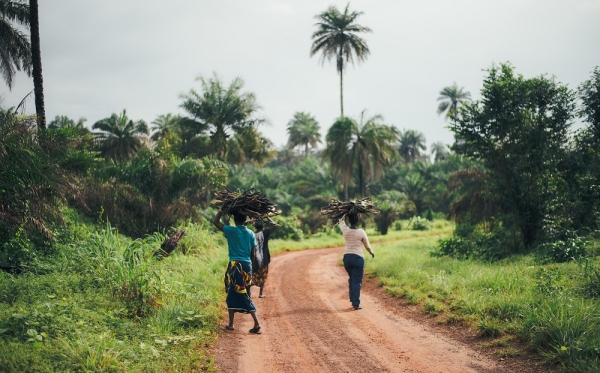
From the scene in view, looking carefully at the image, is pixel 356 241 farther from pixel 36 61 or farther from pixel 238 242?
pixel 36 61

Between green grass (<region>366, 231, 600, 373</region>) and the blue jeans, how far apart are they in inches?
45.2

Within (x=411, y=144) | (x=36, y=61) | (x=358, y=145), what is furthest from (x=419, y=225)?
(x=411, y=144)

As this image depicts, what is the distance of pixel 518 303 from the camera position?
6.55m

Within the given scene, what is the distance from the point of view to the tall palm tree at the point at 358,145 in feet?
99.9

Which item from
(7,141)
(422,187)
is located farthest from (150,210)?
(422,187)

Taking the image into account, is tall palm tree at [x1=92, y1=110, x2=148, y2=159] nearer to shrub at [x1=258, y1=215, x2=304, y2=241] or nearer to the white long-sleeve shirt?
shrub at [x1=258, y1=215, x2=304, y2=241]

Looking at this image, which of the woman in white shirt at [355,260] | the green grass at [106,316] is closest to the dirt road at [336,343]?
the woman in white shirt at [355,260]

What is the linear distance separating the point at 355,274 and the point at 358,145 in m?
22.9

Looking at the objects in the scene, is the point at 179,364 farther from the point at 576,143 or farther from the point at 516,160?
the point at 576,143

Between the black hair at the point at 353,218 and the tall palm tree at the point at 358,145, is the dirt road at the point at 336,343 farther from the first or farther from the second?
the tall palm tree at the point at 358,145

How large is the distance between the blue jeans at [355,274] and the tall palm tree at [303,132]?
50692 millimetres

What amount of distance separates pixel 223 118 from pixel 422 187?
2342 centimetres

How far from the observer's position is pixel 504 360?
17.6ft

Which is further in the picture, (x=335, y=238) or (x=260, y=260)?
(x=335, y=238)
